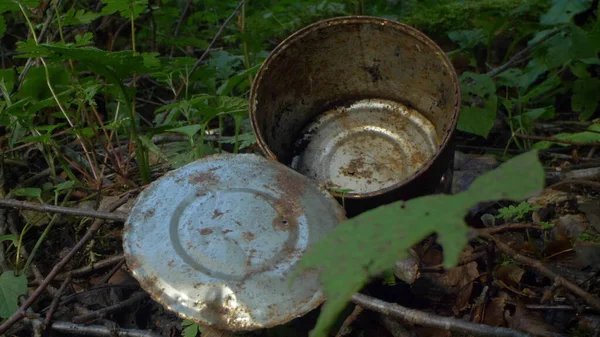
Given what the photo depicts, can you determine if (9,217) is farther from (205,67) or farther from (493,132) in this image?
(493,132)

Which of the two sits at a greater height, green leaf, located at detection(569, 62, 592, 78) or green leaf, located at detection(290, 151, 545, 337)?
green leaf, located at detection(290, 151, 545, 337)

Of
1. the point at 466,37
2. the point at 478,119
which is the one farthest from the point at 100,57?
the point at 466,37

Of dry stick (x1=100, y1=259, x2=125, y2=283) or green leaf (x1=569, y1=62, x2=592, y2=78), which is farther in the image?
green leaf (x1=569, y1=62, x2=592, y2=78)

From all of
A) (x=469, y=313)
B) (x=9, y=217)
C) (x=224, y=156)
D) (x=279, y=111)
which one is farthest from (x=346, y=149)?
(x=9, y=217)

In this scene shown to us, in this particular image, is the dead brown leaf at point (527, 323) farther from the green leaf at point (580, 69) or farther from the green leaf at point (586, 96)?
the green leaf at point (580, 69)

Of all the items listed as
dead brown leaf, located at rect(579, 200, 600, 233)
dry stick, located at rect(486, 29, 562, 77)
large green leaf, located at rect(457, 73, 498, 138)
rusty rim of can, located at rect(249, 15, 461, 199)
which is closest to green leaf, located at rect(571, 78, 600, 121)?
dry stick, located at rect(486, 29, 562, 77)

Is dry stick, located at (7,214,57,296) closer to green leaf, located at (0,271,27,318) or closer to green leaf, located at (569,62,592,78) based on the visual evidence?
green leaf, located at (0,271,27,318)
